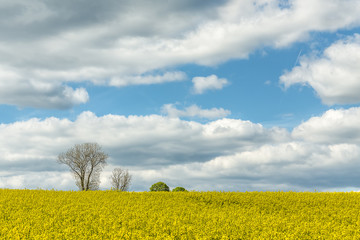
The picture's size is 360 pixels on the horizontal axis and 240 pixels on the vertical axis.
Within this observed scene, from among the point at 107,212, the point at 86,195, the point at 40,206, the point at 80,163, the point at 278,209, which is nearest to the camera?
the point at 107,212

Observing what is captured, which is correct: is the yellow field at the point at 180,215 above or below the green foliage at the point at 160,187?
below

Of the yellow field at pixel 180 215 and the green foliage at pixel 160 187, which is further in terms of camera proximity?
the green foliage at pixel 160 187

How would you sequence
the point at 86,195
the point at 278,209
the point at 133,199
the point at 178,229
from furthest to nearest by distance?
the point at 86,195 < the point at 133,199 < the point at 278,209 < the point at 178,229

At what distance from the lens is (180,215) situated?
19.5m

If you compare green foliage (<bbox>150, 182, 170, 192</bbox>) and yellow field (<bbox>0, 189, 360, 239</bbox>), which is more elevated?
green foliage (<bbox>150, 182, 170, 192</bbox>)

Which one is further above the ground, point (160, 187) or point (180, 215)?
point (160, 187)

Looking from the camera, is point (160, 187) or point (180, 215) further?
point (160, 187)

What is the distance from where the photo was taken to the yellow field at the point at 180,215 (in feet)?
51.0

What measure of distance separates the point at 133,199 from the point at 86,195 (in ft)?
14.3

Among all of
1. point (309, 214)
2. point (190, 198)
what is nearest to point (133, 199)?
point (190, 198)

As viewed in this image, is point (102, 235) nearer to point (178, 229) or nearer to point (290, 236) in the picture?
point (178, 229)

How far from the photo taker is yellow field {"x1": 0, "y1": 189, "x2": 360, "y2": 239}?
1555 cm

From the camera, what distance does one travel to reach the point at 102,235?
15094 millimetres

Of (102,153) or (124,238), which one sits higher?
(102,153)
